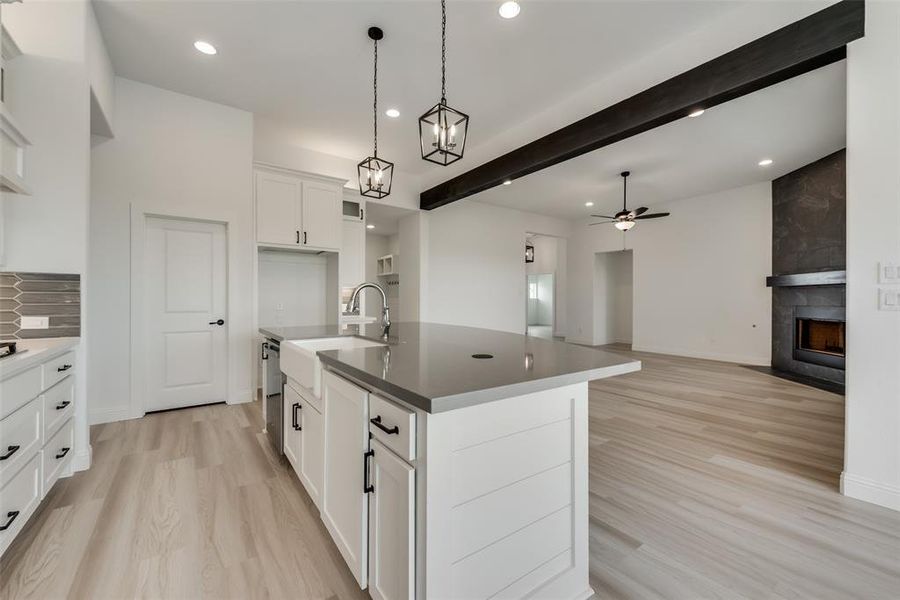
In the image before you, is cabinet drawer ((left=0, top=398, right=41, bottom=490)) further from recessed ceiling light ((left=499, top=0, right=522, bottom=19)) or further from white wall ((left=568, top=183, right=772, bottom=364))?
white wall ((left=568, top=183, right=772, bottom=364))

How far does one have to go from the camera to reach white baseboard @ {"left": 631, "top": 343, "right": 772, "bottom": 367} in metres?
5.90

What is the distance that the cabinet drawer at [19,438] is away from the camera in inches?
57.7

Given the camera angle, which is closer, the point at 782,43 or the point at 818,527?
the point at 818,527

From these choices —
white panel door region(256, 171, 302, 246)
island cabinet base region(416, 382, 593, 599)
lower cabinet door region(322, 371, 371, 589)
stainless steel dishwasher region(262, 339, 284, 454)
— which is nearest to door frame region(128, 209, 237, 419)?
white panel door region(256, 171, 302, 246)

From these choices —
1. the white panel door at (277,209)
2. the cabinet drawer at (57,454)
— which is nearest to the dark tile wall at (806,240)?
the white panel door at (277,209)

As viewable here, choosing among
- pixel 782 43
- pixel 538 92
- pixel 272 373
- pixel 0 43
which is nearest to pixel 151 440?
pixel 272 373

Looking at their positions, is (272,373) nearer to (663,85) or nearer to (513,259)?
(663,85)

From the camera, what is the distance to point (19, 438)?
1.60m

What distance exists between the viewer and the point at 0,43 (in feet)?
6.55

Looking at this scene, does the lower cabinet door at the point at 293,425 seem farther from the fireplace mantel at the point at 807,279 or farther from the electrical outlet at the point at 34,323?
the fireplace mantel at the point at 807,279

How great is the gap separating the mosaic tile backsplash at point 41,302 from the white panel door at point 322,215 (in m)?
2.28

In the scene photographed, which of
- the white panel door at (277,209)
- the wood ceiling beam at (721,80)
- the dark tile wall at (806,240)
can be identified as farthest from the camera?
the dark tile wall at (806,240)

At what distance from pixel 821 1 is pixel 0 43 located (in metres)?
4.81

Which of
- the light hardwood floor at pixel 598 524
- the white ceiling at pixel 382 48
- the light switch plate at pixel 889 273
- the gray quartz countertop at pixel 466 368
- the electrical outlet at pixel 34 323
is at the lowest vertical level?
the light hardwood floor at pixel 598 524
